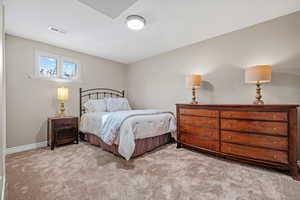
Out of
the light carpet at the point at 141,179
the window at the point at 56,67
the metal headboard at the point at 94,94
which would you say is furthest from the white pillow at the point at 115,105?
the light carpet at the point at 141,179

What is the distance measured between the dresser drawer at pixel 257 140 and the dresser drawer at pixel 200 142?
184 mm

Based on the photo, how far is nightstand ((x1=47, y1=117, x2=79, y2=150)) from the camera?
2758mm

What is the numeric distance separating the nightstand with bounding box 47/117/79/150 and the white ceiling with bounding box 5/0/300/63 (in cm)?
174

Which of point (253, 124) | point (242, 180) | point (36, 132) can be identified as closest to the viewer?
point (242, 180)

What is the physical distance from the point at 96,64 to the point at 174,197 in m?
3.79

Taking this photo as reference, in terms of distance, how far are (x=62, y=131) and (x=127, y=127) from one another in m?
1.69

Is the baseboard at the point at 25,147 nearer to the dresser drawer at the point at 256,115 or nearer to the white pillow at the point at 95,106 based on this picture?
the white pillow at the point at 95,106

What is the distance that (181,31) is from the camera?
2623 mm

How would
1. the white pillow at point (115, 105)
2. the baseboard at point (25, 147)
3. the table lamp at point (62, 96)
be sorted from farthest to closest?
the white pillow at point (115, 105), the table lamp at point (62, 96), the baseboard at point (25, 147)

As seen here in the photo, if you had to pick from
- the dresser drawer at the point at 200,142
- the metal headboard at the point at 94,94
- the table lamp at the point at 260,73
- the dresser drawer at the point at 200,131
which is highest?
the table lamp at the point at 260,73

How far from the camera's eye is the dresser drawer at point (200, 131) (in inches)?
90.3

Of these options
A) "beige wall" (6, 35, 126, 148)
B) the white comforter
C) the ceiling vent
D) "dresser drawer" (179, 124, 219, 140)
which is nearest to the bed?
the white comforter

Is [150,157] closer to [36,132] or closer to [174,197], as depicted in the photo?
[174,197]

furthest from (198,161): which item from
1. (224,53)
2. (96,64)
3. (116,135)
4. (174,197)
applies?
(96,64)
